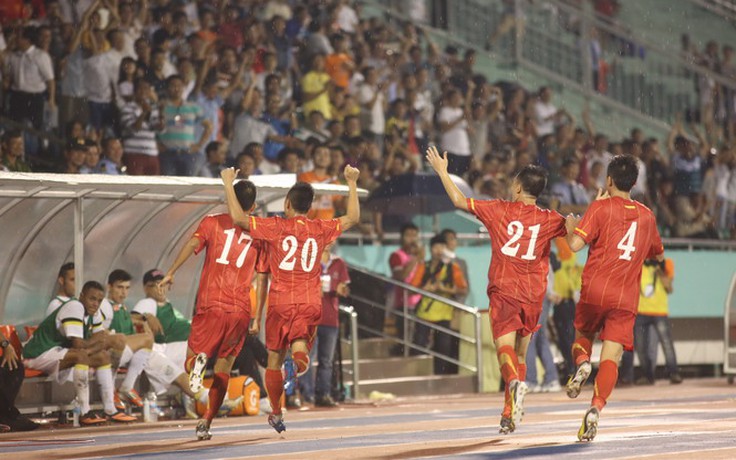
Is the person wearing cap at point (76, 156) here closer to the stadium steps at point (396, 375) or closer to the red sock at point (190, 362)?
the stadium steps at point (396, 375)

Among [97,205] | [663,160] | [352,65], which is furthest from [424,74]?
[97,205]

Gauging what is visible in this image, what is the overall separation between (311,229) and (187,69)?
381 inches

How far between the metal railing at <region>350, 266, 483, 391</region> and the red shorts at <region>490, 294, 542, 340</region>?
932 centimetres

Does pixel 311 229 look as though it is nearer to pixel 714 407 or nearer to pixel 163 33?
pixel 714 407

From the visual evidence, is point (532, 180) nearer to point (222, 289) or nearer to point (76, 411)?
point (222, 289)

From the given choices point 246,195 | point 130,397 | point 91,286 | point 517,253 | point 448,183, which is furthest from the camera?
point 130,397

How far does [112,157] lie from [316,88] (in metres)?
5.84

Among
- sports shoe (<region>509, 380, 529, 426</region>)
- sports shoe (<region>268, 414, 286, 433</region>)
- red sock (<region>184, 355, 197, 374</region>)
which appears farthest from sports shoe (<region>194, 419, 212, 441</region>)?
sports shoe (<region>509, 380, 529, 426</region>)

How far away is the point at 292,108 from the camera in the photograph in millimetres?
23672

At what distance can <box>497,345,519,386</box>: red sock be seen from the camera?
12.0m

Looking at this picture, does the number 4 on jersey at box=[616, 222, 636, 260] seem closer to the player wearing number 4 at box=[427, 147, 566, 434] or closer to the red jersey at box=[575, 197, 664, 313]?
the red jersey at box=[575, 197, 664, 313]

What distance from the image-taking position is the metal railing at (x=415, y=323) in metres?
22.1

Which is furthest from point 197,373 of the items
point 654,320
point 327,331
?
point 654,320

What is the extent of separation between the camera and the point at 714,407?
1675cm
